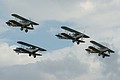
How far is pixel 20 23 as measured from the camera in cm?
18588

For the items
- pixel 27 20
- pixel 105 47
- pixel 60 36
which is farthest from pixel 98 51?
pixel 27 20

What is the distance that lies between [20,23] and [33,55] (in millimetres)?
12427

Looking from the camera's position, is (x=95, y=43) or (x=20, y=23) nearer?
(x=20, y=23)

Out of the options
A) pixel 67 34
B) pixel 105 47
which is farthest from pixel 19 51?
pixel 105 47

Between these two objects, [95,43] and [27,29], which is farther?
[95,43]

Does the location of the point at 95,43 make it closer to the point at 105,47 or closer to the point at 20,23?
the point at 105,47

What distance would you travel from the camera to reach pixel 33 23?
619ft

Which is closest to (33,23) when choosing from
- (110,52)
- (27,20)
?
(27,20)

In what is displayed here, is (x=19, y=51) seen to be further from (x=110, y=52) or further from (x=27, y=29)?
(x=110, y=52)

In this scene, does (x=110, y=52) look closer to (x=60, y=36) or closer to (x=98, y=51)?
(x=98, y=51)

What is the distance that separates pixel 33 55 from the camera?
190 meters

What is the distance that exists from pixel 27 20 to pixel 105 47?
29353 millimetres

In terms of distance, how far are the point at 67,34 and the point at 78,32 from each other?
17.2 ft

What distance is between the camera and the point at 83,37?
190250 millimetres
